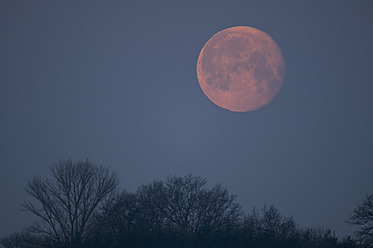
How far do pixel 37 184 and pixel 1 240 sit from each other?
65.9 feet

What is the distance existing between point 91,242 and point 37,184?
1509cm

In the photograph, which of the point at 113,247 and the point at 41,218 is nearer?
the point at 113,247

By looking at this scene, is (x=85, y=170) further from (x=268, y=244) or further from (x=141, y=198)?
(x=268, y=244)

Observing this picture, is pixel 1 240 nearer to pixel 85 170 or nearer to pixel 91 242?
pixel 85 170

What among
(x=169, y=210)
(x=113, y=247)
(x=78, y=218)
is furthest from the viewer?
(x=169, y=210)

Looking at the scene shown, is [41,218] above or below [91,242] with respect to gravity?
above

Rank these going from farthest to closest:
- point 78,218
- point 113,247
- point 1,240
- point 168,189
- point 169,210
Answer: point 1,240
point 168,189
point 169,210
point 78,218
point 113,247

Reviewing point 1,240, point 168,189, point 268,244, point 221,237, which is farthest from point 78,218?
point 1,240

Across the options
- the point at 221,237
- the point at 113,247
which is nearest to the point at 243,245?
the point at 221,237

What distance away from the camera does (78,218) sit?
3338cm

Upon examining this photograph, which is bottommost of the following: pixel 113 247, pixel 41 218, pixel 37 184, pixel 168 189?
pixel 113 247

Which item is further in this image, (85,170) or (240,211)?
(240,211)

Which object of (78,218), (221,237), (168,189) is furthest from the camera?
(168,189)

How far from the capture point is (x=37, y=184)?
112 ft
